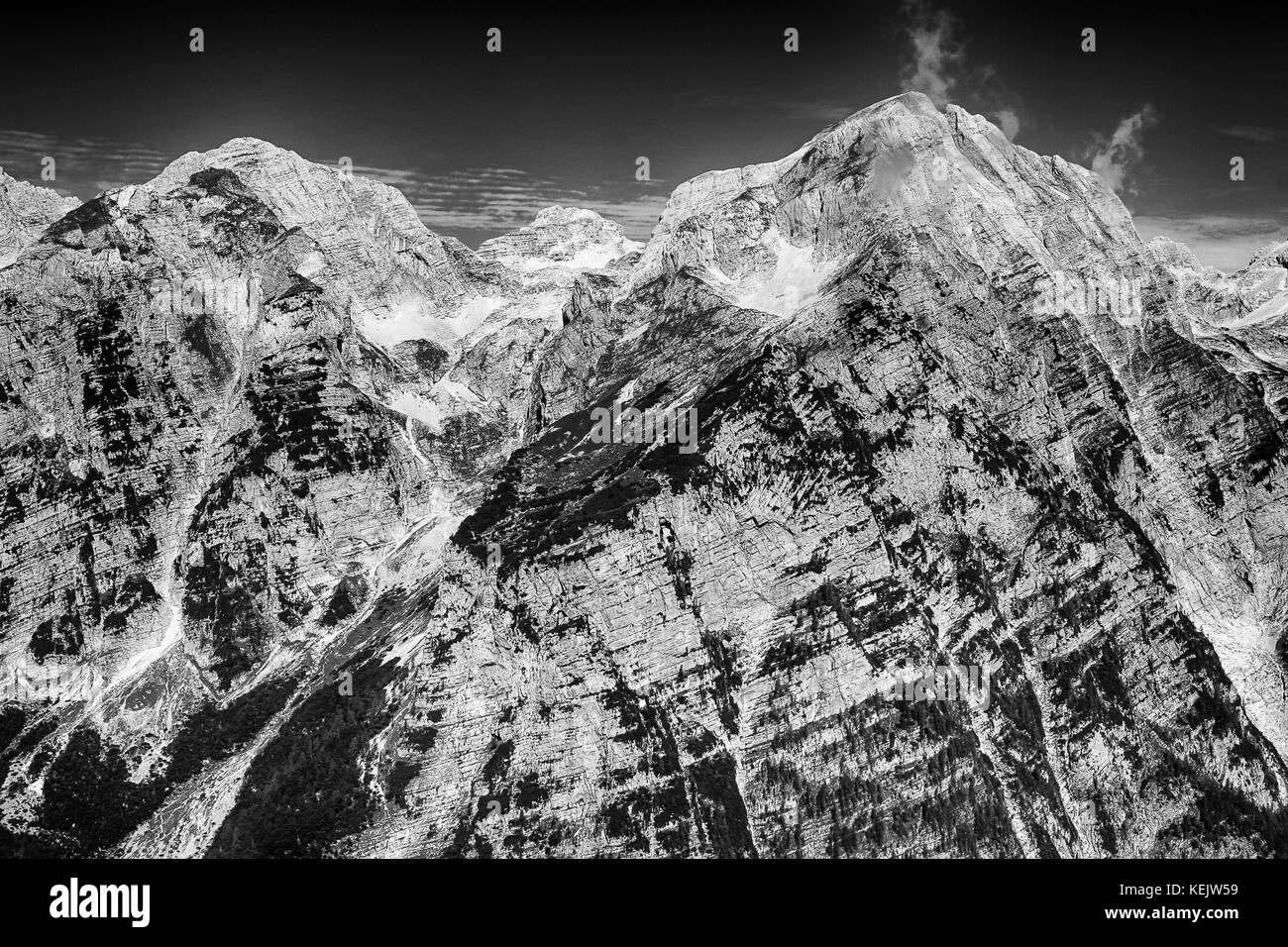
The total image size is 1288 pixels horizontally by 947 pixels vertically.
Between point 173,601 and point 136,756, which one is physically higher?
point 173,601

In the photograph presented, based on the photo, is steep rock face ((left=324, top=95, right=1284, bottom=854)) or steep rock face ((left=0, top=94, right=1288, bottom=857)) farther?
steep rock face ((left=0, top=94, right=1288, bottom=857))

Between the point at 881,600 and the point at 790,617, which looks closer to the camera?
the point at 790,617

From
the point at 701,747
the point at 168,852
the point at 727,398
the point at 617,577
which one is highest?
the point at 727,398

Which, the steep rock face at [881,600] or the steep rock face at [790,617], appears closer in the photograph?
the steep rock face at [881,600]

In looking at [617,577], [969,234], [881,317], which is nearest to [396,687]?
[617,577]

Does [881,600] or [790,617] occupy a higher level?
[881,600]
